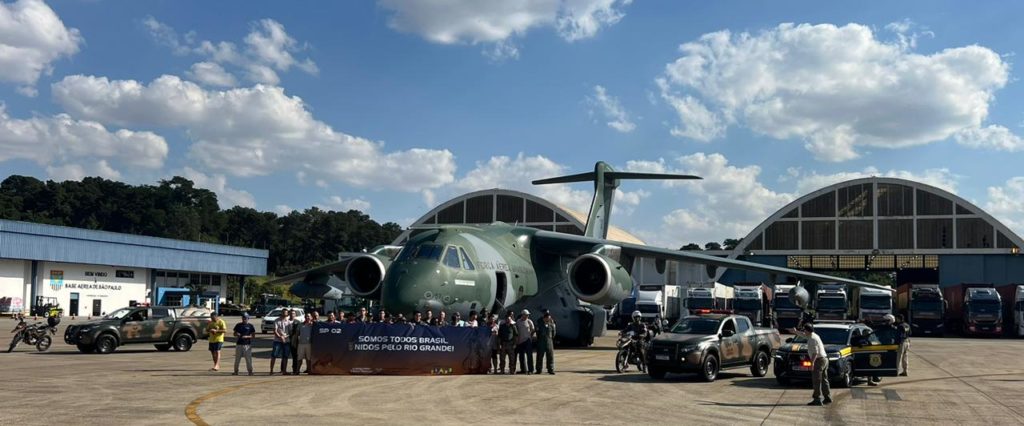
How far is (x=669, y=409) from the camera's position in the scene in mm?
14133

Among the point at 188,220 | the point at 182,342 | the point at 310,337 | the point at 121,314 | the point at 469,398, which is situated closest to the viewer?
the point at 469,398

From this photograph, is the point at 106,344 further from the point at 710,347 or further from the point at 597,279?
the point at 710,347

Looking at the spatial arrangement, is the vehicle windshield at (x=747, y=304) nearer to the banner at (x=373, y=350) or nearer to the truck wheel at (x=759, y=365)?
the truck wheel at (x=759, y=365)

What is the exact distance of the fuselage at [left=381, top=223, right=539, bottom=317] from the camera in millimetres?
22719

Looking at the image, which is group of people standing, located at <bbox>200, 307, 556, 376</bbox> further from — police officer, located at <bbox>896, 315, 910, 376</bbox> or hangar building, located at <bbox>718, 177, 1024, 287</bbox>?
hangar building, located at <bbox>718, 177, 1024, 287</bbox>

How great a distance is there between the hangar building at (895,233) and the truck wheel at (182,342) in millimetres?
51105

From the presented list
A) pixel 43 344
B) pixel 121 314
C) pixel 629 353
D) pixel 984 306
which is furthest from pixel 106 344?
pixel 984 306

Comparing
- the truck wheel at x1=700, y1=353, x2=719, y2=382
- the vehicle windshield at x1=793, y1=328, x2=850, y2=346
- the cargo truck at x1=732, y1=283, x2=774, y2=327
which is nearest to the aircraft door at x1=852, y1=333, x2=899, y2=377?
the vehicle windshield at x1=793, y1=328, x2=850, y2=346

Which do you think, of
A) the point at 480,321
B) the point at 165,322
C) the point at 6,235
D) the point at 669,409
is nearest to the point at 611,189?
the point at 480,321

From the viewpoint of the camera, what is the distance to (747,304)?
4944 centimetres

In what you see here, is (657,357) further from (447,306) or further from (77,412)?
(77,412)

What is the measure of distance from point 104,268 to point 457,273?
5549 cm

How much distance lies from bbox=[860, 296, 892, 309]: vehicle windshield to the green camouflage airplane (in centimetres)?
1531

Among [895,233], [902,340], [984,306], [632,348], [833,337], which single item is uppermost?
[895,233]
